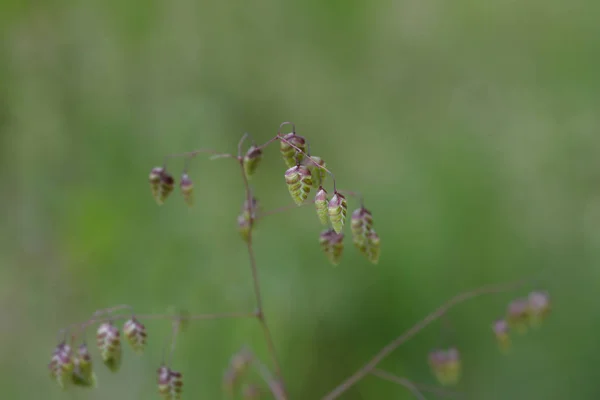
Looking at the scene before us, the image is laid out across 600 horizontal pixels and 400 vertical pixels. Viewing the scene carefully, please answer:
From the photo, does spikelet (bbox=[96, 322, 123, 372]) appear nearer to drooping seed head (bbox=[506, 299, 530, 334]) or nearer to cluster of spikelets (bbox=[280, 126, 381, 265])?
cluster of spikelets (bbox=[280, 126, 381, 265])

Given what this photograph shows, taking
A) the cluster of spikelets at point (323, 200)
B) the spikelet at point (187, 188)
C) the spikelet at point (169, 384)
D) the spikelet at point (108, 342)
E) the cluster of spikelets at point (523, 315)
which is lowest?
the spikelet at point (169, 384)

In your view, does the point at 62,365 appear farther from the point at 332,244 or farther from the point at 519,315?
the point at 519,315

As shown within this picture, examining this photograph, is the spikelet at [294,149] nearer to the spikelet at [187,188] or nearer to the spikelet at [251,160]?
the spikelet at [251,160]

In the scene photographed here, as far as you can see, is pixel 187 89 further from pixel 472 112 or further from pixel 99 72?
pixel 472 112

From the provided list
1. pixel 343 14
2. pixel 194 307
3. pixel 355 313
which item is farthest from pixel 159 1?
pixel 355 313

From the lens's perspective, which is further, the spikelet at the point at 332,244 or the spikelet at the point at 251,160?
the spikelet at the point at 332,244

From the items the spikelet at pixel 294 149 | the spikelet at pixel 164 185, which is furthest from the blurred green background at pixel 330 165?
the spikelet at pixel 294 149
